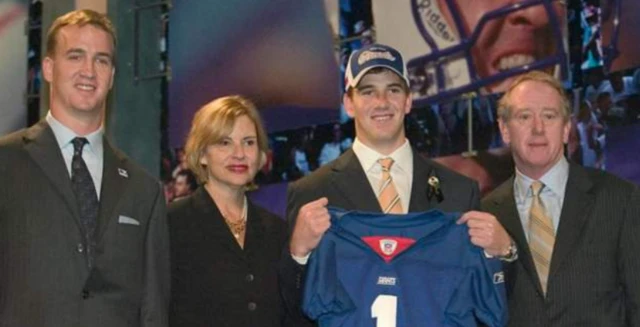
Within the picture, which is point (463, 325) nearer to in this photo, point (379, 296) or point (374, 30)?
point (379, 296)

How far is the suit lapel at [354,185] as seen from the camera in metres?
3.69

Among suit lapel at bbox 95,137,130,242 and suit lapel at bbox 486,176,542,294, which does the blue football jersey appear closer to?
suit lapel at bbox 486,176,542,294

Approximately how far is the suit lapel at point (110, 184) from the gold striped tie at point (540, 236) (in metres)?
1.60

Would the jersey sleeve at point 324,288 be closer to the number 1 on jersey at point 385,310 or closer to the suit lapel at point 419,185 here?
the number 1 on jersey at point 385,310

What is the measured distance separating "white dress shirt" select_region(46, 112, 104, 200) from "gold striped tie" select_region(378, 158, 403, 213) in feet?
3.40

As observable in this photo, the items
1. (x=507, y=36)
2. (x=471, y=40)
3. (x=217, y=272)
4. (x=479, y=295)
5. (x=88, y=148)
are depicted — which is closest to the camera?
(x=479, y=295)

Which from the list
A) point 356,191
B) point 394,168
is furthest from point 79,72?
point 394,168

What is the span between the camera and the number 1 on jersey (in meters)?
3.47

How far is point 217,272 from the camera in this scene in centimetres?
385

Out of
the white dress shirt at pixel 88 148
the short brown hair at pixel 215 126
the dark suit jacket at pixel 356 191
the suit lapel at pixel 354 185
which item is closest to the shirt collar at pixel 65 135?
the white dress shirt at pixel 88 148

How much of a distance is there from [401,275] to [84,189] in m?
1.17

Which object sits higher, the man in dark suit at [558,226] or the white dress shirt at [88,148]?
the white dress shirt at [88,148]

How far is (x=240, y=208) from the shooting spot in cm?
407

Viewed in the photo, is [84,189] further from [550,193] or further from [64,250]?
[550,193]
